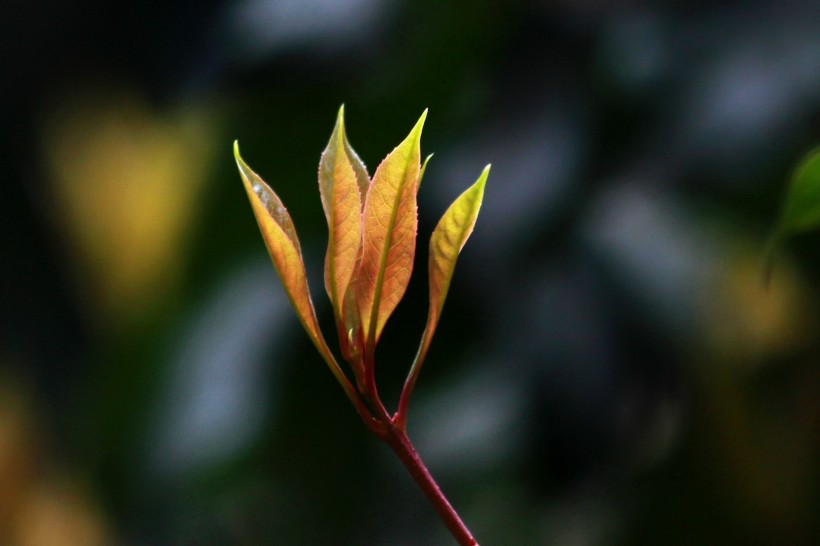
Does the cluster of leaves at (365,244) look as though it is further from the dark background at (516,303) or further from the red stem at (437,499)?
the dark background at (516,303)

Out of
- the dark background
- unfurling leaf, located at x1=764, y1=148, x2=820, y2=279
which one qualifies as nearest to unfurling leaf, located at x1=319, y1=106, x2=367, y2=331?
unfurling leaf, located at x1=764, y1=148, x2=820, y2=279

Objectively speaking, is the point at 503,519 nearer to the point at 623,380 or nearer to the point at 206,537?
the point at 623,380

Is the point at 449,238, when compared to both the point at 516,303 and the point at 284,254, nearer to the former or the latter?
the point at 284,254

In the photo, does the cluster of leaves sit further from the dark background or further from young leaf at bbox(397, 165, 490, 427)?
the dark background

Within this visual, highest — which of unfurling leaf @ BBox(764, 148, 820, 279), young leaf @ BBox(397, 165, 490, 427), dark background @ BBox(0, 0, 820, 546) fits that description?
young leaf @ BBox(397, 165, 490, 427)

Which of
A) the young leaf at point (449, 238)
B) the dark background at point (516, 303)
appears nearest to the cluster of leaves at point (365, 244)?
the young leaf at point (449, 238)
